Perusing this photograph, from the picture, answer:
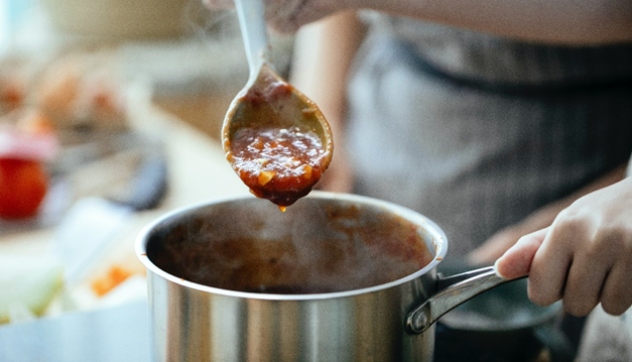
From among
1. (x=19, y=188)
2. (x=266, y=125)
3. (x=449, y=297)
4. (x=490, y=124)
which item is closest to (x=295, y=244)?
(x=266, y=125)

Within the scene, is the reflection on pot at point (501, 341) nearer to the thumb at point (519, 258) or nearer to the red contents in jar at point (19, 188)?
the thumb at point (519, 258)

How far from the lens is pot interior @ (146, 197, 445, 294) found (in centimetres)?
63

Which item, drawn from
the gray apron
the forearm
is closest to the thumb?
the forearm

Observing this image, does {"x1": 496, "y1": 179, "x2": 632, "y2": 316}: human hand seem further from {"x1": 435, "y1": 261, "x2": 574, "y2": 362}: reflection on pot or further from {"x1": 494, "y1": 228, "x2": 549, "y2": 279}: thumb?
{"x1": 435, "y1": 261, "x2": 574, "y2": 362}: reflection on pot

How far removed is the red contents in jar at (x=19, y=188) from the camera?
1247 mm

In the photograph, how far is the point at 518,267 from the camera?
0.53 metres

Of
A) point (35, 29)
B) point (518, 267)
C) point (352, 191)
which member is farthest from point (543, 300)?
point (35, 29)

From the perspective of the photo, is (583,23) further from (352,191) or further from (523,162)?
(352,191)

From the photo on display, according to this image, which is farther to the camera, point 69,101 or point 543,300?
point 69,101

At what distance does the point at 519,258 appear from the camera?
1.74 feet

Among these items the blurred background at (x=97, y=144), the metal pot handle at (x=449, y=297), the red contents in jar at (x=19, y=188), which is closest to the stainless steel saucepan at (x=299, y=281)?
the metal pot handle at (x=449, y=297)

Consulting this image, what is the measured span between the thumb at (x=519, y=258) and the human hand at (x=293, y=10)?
1.02 ft

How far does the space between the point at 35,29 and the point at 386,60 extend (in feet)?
5.38

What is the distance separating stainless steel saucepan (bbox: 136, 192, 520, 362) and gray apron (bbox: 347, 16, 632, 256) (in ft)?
1.81
